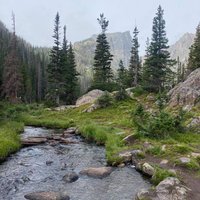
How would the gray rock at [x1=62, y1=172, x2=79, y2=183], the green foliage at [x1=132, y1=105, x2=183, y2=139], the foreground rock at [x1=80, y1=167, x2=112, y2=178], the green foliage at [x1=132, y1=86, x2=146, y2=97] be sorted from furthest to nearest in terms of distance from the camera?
the green foliage at [x1=132, y1=86, x2=146, y2=97], the green foliage at [x1=132, y1=105, x2=183, y2=139], the foreground rock at [x1=80, y1=167, x2=112, y2=178], the gray rock at [x1=62, y1=172, x2=79, y2=183]

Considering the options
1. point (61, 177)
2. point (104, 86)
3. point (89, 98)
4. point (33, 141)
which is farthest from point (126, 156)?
point (104, 86)

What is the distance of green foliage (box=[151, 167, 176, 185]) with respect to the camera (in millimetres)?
15703

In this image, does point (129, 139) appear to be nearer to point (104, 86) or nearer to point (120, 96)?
point (120, 96)

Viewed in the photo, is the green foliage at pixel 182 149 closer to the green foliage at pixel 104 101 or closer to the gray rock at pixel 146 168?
the gray rock at pixel 146 168

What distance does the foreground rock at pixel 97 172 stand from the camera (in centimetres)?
1766

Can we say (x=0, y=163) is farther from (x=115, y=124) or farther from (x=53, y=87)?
(x=53, y=87)

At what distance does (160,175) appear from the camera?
52.0 ft

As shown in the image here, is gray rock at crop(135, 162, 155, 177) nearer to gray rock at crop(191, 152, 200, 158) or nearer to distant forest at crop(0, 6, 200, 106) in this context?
gray rock at crop(191, 152, 200, 158)

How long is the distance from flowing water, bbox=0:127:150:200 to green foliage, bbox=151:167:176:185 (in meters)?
0.52

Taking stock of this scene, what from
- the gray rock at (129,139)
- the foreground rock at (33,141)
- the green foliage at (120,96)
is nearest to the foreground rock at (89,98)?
the green foliage at (120,96)

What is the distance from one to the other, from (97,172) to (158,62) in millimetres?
42081

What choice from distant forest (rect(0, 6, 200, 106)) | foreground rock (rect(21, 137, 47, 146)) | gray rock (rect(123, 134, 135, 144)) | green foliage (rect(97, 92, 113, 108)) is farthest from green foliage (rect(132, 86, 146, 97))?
gray rock (rect(123, 134, 135, 144))

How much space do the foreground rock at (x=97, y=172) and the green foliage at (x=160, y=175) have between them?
10.2ft

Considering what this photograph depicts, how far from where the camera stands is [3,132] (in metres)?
26.0
